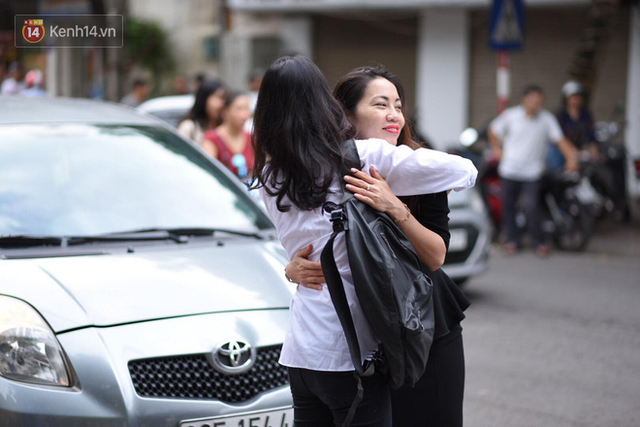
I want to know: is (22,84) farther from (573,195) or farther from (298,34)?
(573,195)

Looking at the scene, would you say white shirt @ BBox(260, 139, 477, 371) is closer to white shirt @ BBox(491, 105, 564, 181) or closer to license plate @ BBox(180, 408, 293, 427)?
license plate @ BBox(180, 408, 293, 427)

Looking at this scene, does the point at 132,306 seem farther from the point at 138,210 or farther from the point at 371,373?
the point at 371,373

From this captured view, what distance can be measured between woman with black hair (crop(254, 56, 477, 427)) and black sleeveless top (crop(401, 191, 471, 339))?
0.09 metres

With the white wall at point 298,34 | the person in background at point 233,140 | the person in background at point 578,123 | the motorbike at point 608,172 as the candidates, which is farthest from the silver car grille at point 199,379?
the white wall at point 298,34

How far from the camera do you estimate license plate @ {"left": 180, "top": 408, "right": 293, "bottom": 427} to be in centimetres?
286

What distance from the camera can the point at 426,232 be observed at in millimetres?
2365

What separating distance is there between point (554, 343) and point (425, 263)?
4.02 metres

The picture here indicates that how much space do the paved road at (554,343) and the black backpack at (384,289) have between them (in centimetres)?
238

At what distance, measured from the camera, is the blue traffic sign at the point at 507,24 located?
10.7 meters

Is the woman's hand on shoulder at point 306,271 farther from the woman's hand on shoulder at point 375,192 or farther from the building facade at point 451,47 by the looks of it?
the building facade at point 451,47

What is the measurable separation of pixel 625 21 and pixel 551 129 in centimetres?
616

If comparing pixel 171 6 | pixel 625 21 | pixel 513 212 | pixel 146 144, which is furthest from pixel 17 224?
pixel 171 6

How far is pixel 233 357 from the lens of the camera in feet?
9.75

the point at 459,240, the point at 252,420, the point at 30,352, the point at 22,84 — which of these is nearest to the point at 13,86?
the point at 22,84
